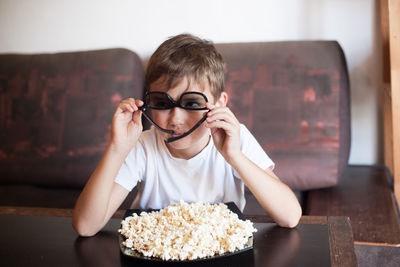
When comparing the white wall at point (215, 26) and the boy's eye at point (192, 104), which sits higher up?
the white wall at point (215, 26)

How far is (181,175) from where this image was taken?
3.93 ft

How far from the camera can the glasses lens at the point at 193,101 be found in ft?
3.23

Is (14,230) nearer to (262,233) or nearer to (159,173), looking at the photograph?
(159,173)

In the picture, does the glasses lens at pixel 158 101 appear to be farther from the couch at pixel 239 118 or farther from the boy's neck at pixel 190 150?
the couch at pixel 239 118

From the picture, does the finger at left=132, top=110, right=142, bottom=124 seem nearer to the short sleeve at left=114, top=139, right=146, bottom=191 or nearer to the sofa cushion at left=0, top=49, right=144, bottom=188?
the short sleeve at left=114, top=139, right=146, bottom=191

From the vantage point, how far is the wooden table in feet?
2.46

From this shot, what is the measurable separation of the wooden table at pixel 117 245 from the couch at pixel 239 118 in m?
0.57

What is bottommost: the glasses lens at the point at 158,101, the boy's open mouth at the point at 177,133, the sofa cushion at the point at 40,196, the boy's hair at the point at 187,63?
the sofa cushion at the point at 40,196

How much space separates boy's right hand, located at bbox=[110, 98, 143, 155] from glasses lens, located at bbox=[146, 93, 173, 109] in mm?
29

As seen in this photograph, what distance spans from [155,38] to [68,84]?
481 millimetres

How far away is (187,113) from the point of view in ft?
3.30

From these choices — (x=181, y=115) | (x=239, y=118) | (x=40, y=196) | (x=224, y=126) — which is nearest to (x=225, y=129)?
(x=224, y=126)

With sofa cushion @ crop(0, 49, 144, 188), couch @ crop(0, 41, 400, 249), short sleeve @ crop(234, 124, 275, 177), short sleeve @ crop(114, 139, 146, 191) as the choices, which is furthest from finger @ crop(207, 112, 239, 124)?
sofa cushion @ crop(0, 49, 144, 188)

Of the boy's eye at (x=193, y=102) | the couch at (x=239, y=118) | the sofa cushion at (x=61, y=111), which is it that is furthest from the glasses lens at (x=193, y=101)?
the sofa cushion at (x=61, y=111)
